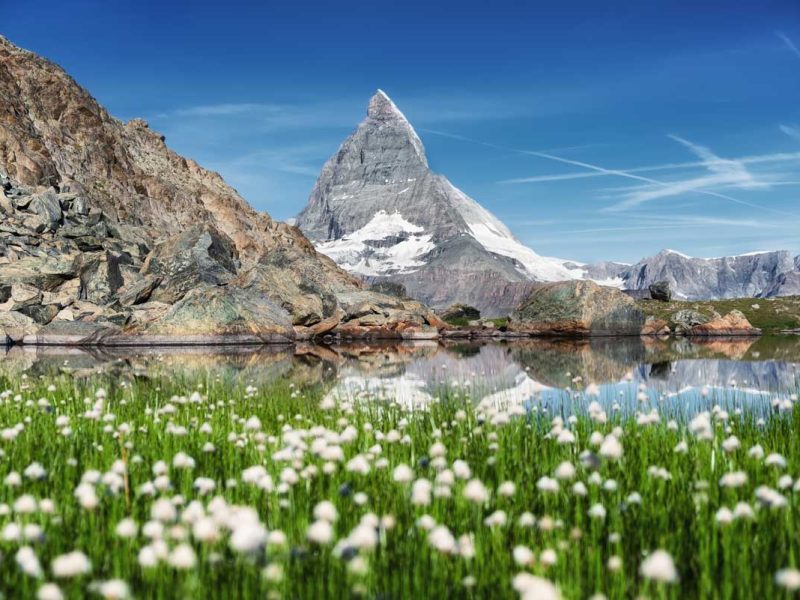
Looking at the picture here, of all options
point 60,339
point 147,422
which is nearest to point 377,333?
point 60,339

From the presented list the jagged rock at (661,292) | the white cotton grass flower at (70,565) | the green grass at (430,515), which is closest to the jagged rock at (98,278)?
the green grass at (430,515)

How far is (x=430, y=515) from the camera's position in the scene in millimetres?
5586

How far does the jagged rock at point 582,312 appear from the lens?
5944cm

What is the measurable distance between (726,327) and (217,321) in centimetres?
5419

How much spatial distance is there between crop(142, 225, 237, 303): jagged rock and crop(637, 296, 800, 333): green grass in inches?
2301

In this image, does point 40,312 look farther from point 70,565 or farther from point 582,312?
point 70,565

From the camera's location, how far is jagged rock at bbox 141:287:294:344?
149 ft

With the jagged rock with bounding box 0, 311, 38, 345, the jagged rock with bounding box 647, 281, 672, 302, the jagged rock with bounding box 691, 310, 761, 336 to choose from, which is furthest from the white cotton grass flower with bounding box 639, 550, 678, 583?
the jagged rock with bounding box 647, 281, 672, 302

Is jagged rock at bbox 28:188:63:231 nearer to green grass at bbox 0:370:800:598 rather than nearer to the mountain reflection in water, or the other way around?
the mountain reflection in water

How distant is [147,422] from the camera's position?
33.4ft

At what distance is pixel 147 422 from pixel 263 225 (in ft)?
349

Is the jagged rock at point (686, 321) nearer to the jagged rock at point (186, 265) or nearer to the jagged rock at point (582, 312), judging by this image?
the jagged rock at point (582, 312)

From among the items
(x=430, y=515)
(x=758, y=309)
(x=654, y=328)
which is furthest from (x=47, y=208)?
(x=758, y=309)

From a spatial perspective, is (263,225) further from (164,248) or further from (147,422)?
(147,422)
